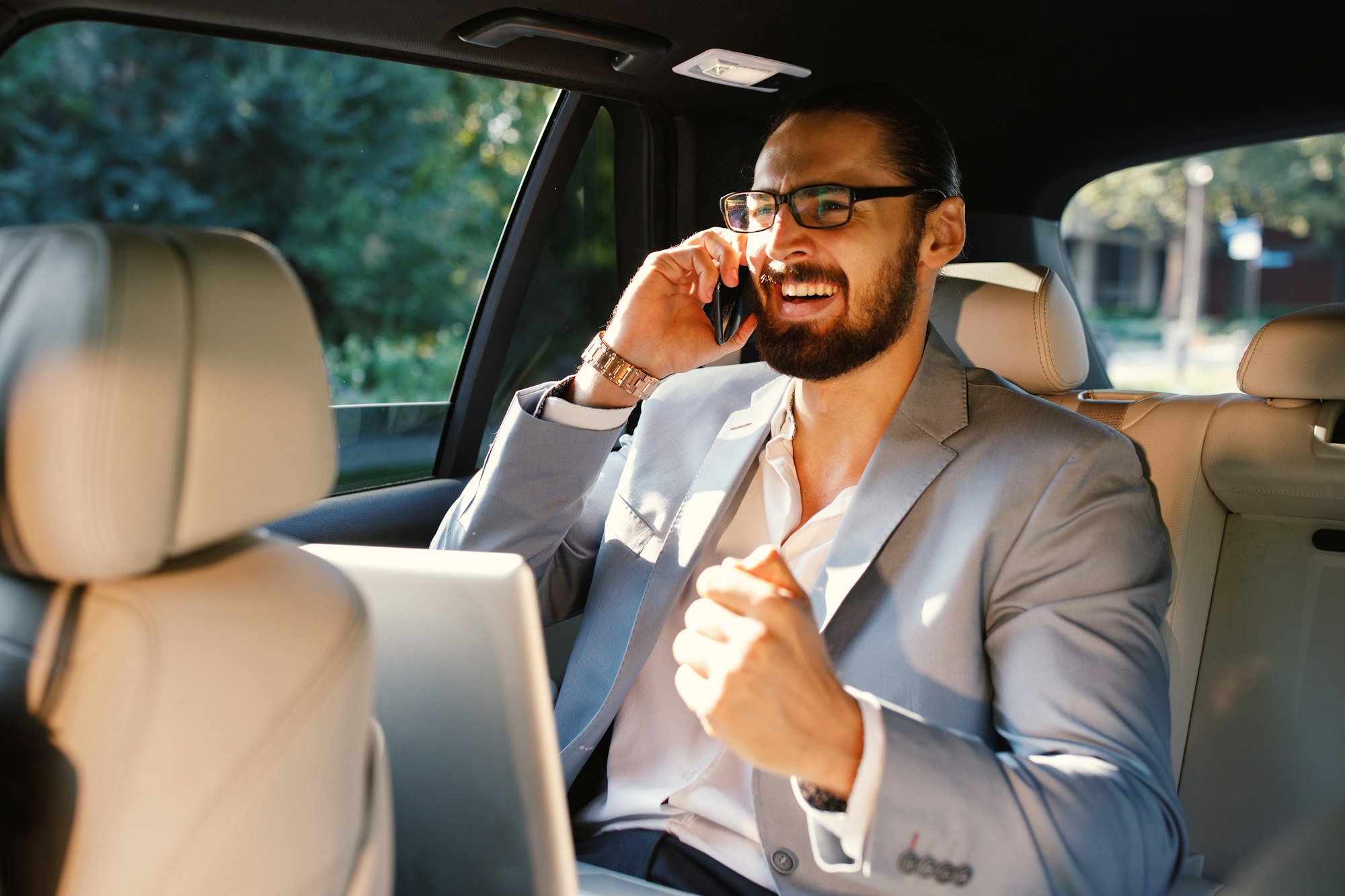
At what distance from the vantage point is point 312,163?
827cm

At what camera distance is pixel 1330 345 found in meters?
1.77

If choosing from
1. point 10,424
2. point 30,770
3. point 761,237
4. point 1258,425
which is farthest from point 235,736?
point 1258,425

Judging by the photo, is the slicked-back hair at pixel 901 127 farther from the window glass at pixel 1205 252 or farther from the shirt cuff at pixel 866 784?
the window glass at pixel 1205 252

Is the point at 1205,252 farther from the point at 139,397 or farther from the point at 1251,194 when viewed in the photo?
the point at 139,397

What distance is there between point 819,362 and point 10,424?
1.17 meters

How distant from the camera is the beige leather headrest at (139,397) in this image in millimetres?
812

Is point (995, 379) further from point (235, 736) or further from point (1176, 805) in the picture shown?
point (235, 736)

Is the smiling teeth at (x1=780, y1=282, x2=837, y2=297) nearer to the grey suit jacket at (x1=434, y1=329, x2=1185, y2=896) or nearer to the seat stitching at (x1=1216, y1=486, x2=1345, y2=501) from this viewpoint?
the grey suit jacket at (x1=434, y1=329, x2=1185, y2=896)

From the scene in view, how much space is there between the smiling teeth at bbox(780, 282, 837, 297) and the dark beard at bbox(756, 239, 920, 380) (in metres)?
0.01

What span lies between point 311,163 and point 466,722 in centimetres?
811

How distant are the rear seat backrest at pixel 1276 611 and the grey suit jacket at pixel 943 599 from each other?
0.45m

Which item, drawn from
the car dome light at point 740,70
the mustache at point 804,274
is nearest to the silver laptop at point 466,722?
the mustache at point 804,274

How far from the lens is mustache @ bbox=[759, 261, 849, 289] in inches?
69.1

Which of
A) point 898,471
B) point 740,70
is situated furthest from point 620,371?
point 740,70
